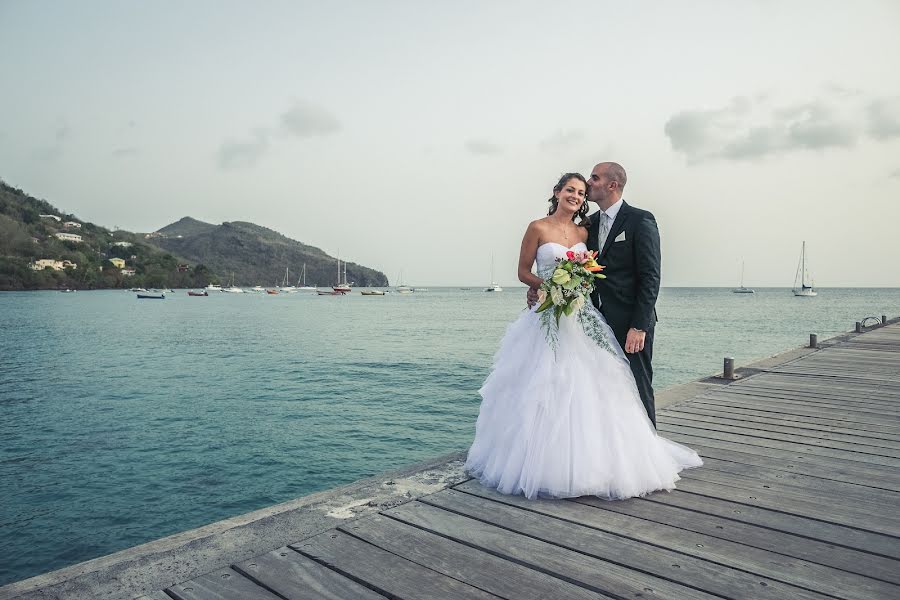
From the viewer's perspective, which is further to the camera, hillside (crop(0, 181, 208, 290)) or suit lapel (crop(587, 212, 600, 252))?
hillside (crop(0, 181, 208, 290))

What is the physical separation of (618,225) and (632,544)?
216 cm

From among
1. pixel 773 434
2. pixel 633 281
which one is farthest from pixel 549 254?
pixel 773 434

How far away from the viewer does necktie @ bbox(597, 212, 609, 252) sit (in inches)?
160

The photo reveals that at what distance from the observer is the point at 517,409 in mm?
3764

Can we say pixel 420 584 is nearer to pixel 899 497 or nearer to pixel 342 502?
pixel 342 502

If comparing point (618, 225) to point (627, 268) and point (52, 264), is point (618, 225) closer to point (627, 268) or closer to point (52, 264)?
point (627, 268)

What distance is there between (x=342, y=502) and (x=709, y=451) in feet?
10.2

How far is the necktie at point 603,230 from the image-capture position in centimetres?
407

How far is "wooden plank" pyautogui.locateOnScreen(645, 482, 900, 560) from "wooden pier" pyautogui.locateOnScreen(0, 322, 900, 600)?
0.01m

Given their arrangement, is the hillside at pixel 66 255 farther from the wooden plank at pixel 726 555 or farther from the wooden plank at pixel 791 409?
the wooden plank at pixel 726 555

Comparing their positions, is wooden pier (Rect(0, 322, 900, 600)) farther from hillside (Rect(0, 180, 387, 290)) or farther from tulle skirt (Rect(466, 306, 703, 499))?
hillside (Rect(0, 180, 387, 290))

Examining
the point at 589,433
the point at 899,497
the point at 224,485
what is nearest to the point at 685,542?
the point at 589,433

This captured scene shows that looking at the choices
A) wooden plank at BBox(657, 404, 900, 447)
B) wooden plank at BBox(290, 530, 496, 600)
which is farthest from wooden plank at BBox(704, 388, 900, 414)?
wooden plank at BBox(290, 530, 496, 600)

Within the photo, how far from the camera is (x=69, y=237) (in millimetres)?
159125
